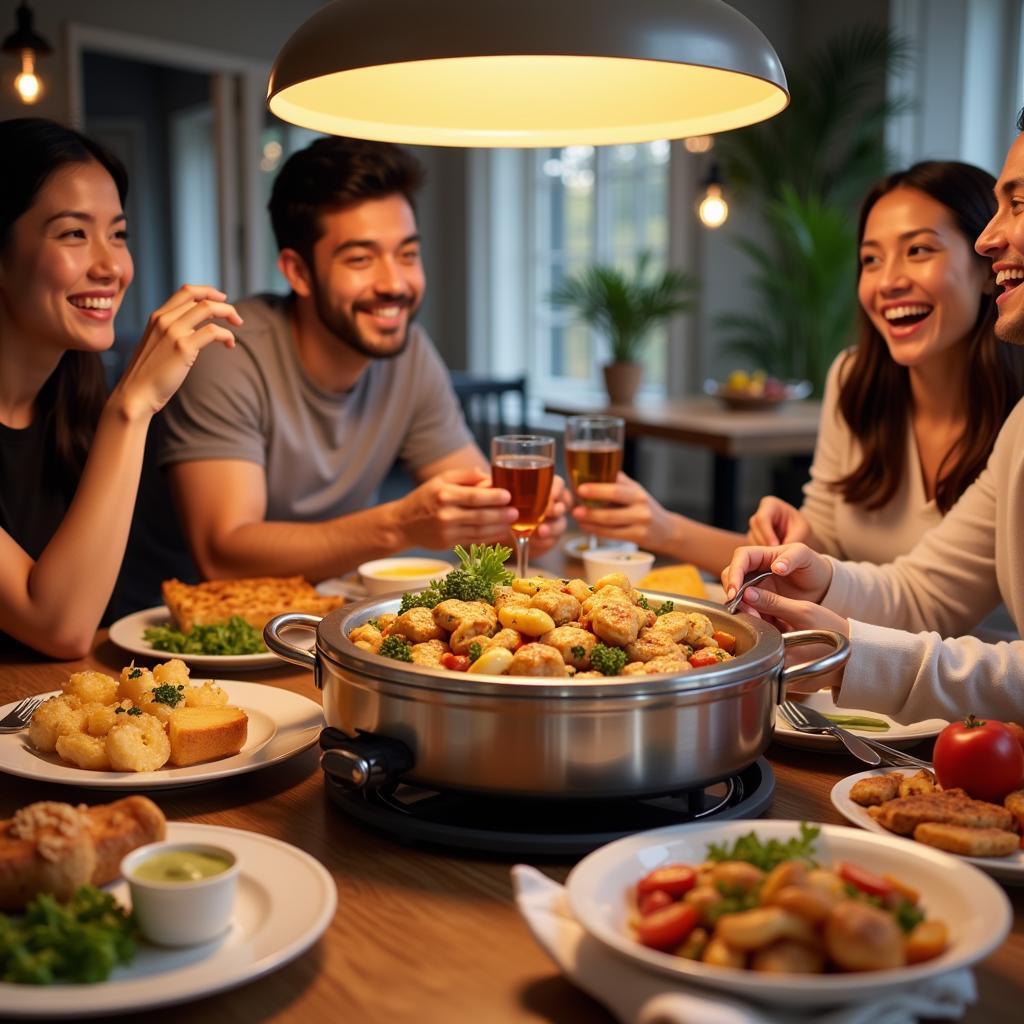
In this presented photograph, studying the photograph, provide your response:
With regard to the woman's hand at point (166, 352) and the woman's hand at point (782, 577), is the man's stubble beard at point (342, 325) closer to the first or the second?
the woman's hand at point (166, 352)

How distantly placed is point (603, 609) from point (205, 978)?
1.70ft

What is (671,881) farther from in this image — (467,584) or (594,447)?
(594,447)

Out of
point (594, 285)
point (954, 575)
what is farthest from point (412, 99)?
point (594, 285)

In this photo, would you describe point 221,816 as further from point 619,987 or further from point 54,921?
point 619,987

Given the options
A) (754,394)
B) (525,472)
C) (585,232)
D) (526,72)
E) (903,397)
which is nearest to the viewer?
(526,72)

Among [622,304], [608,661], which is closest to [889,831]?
[608,661]

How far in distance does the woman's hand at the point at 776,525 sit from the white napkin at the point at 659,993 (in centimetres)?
119

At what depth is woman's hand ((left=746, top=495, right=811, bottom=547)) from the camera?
201 centimetres

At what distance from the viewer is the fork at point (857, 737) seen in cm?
126

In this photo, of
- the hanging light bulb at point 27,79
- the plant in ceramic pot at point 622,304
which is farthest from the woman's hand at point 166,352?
the plant in ceramic pot at point 622,304

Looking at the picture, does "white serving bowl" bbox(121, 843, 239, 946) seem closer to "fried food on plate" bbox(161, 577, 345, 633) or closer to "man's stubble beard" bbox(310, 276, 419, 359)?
"fried food on plate" bbox(161, 577, 345, 633)

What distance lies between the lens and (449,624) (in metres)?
1.19

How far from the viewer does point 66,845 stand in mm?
900

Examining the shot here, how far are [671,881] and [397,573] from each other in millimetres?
1256
